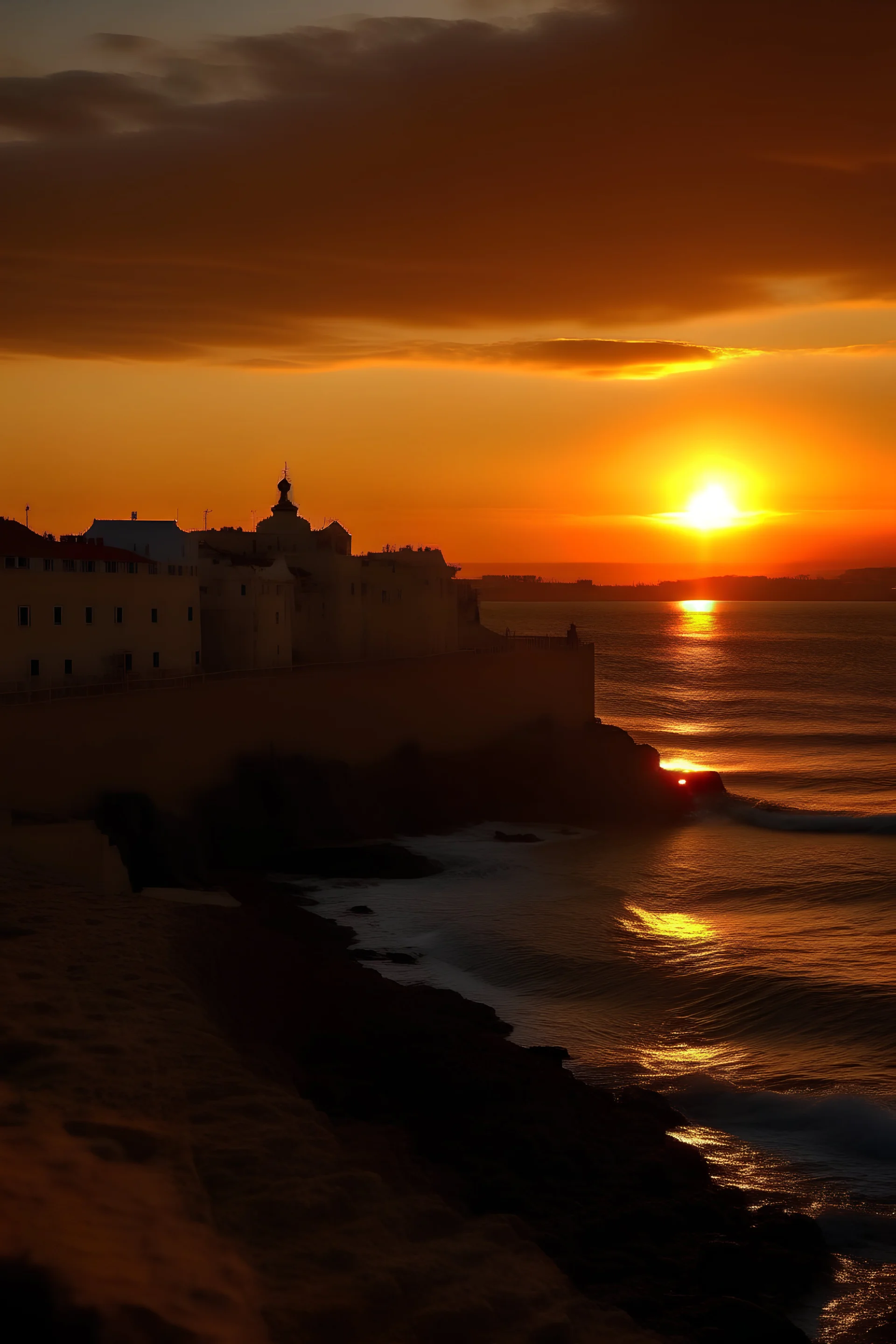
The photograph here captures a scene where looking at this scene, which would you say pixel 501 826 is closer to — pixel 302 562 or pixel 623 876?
pixel 623 876

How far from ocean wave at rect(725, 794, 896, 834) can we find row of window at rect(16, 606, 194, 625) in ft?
87.0

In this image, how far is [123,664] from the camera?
42344mm

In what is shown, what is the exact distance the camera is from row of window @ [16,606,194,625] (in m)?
38.4

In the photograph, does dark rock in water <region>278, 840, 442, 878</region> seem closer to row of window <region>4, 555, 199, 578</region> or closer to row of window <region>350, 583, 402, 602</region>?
row of window <region>4, 555, 199, 578</region>

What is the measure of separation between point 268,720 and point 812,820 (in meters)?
25.3

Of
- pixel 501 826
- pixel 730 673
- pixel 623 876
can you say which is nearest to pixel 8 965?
pixel 623 876

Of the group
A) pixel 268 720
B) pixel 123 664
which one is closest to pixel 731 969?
pixel 268 720

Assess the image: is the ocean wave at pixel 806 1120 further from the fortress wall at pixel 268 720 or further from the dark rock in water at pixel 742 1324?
the fortress wall at pixel 268 720

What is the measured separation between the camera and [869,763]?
74.9 meters

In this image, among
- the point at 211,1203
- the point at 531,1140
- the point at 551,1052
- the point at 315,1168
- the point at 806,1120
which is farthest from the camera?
the point at 551,1052

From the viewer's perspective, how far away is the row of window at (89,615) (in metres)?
38.4

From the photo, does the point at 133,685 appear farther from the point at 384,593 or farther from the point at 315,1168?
the point at 315,1168

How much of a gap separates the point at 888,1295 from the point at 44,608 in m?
31.5

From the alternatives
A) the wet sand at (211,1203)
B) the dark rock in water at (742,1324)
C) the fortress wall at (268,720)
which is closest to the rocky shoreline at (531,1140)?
the dark rock in water at (742,1324)
